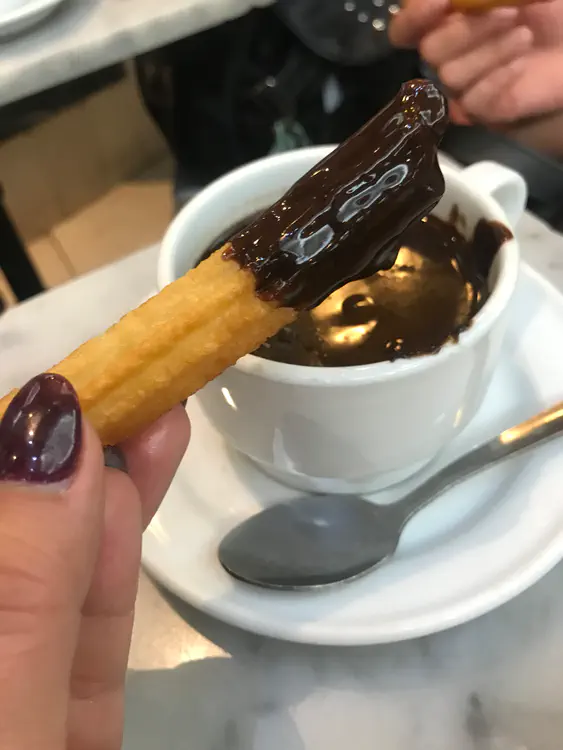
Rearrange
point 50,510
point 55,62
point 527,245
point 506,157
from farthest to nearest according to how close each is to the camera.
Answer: point 506,157, point 55,62, point 527,245, point 50,510

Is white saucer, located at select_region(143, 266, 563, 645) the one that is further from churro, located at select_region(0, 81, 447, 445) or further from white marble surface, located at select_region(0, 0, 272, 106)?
white marble surface, located at select_region(0, 0, 272, 106)

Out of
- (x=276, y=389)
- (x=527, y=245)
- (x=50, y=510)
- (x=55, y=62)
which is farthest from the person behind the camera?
(x=55, y=62)

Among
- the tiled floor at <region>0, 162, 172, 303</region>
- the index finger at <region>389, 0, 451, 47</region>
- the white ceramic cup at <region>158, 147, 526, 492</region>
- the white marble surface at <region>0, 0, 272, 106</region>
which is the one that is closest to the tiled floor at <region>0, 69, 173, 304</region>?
the tiled floor at <region>0, 162, 172, 303</region>

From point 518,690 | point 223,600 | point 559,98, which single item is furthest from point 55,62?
point 518,690

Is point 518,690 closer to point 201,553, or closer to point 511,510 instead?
point 511,510

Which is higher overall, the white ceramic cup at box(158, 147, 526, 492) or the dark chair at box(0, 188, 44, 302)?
the white ceramic cup at box(158, 147, 526, 492)

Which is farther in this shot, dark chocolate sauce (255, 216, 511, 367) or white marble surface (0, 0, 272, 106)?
white marble surface (0, 0, 272, 106)

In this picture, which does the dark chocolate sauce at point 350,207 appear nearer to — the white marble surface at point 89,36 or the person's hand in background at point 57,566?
the person's hand in background at point 57,566
